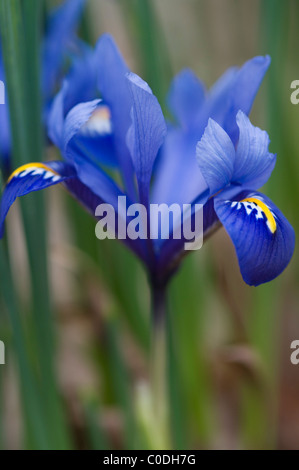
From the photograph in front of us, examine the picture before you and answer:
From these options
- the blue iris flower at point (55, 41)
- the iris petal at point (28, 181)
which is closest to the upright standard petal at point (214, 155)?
the iris petal at point (28, 181)

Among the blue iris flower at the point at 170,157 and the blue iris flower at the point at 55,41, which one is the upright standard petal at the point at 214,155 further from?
the blue iris flower at the point at 55,41

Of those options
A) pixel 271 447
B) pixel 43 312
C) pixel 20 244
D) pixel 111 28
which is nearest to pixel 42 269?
pixel 43 312

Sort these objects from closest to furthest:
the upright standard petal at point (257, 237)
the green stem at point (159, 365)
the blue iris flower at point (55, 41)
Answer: the upright standard petal at point (257, 237) → the green stem at point (159, 365) → the blue iris flower at point (55, 41)

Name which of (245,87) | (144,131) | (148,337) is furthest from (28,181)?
(148,337)

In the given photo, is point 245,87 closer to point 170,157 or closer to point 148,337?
point 170,157

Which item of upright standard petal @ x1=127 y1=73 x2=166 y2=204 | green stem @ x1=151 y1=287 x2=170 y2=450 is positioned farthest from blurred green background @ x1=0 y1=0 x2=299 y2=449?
upright standard petal @ x1=127 y1=73 x2=166 y2=204
